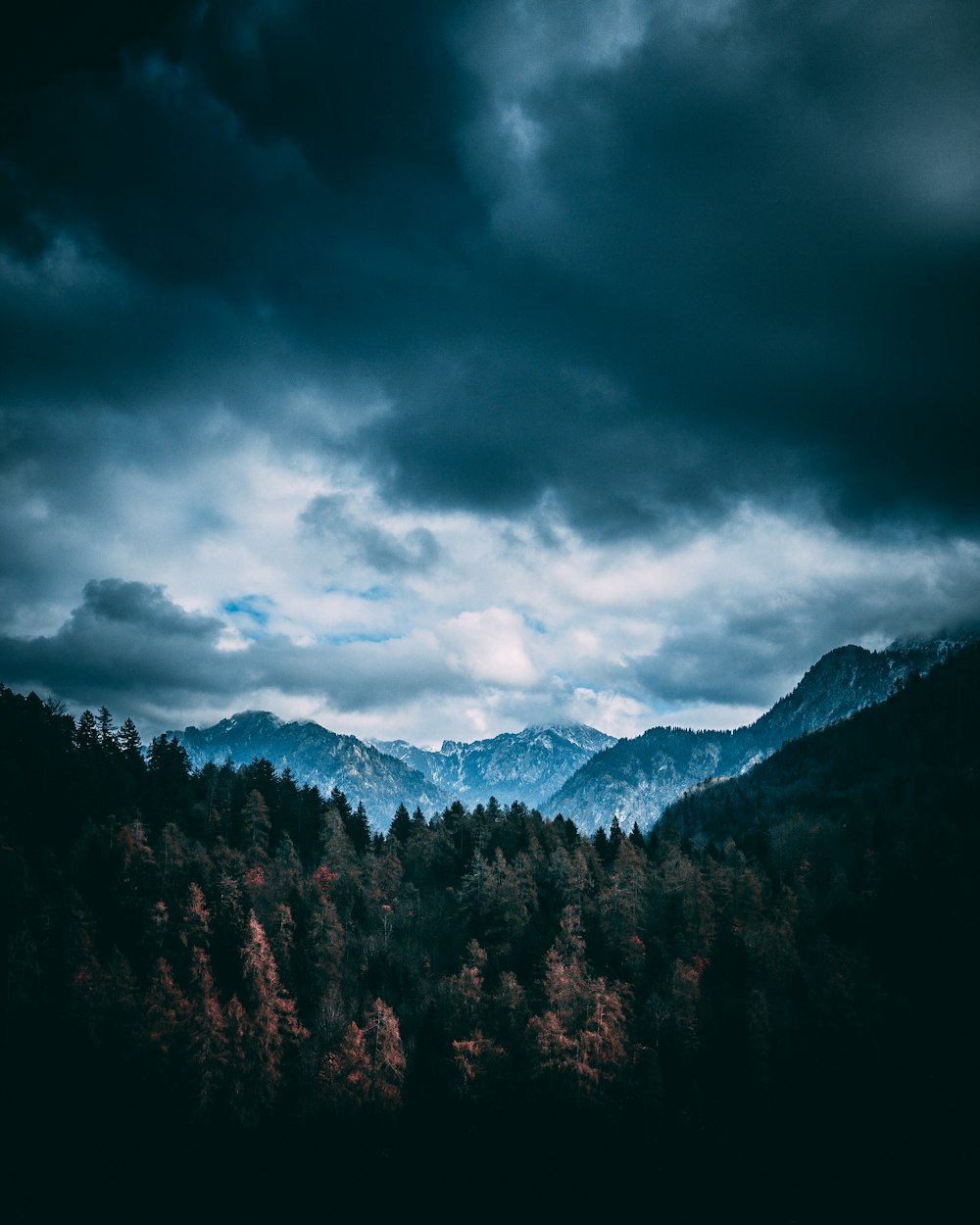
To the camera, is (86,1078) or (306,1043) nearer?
(86,1078)

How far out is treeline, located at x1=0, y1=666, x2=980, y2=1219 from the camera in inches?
2913

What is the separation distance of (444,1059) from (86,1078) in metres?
39.1

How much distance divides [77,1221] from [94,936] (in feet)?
95.9

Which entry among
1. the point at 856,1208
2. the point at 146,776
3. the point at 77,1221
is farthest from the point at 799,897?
the point at 146,776

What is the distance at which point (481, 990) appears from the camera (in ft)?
292

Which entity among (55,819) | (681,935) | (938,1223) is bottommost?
(938,1223)

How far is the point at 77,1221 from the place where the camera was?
62094 mm

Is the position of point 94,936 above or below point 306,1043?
above

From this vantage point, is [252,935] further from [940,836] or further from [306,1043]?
[940,836]

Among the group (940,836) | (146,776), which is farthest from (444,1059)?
(940,836)

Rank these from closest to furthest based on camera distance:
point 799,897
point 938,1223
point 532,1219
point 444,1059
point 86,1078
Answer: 1. point 938,1223
2. point 532,1219
3. point 86,1078
4. point 444,1059
5. point 799,897

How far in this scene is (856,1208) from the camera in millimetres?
63344

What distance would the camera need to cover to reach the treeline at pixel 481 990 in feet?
243

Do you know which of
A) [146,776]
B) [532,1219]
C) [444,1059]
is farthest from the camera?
[146,776]
